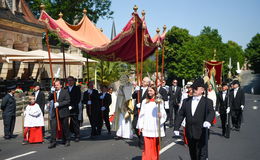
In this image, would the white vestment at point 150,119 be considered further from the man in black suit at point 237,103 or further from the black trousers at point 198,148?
the man in black suit at point 237,103

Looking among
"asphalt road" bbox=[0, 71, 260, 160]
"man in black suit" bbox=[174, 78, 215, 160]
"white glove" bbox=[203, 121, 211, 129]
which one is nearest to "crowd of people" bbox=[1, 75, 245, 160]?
"man in black suit" bbox=[174, 78, 215, 160]

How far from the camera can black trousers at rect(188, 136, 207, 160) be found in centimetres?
650

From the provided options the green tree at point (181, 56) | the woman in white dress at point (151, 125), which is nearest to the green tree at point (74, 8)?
the green tree at point (181, 56)

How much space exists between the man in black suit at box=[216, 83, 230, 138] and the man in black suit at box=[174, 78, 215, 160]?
5.39m

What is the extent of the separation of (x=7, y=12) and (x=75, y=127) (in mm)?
18362

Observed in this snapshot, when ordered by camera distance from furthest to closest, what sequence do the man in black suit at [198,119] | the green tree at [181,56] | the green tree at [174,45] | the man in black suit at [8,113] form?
the green tree at [174,45]
the green tree at [181,56]
the man in black suit at [8,113]
the man in black suit at [198,119]

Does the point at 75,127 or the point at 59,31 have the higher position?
the point at 59,31

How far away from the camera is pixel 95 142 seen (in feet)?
34.3

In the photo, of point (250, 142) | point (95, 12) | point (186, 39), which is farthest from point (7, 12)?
point (186, 39)

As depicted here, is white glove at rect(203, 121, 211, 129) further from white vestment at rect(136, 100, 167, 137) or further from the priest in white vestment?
the priest in white vestment

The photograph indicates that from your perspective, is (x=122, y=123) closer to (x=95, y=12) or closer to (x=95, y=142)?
(x=95, y=142)

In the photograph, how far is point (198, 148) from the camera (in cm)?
659

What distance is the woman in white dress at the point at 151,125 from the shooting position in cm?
702

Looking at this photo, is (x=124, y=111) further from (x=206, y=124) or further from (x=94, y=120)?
(x=206, y=124)
